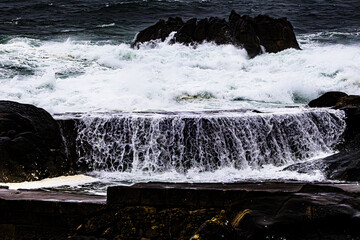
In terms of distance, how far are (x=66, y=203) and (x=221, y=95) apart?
1157 cm

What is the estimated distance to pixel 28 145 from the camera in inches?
355

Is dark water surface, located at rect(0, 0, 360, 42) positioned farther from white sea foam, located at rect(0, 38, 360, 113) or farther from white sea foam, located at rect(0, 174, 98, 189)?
white sea foam, located at rect(0, 174, 98, 189)

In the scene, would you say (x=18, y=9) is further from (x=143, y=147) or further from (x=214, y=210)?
(x=214, y=210)

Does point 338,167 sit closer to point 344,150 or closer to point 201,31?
point 344,150

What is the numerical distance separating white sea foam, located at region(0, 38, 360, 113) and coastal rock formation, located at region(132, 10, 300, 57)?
0.41 meters

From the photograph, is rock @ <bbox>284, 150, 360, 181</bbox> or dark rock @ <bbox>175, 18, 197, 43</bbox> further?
dark rock @ <bbox>175, 18, 197, 43</bbox>

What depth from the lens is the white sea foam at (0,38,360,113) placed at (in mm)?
15062

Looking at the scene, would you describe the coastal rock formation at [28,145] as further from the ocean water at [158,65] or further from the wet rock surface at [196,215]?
the wet rock surface at [196,215]

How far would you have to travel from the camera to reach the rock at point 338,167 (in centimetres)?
771

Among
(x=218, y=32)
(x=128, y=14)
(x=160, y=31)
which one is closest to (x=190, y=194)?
(x=218, y=32)

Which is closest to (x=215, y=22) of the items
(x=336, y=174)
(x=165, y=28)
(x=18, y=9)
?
(x=165, y=28)

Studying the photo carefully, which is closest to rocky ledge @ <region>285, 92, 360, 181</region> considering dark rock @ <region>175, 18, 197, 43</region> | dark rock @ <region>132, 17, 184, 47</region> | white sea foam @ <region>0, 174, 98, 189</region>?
white sea foam @ <region>0, 174, 98, 189</region>

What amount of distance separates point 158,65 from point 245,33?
12.3ft

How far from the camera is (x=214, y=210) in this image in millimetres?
4129
